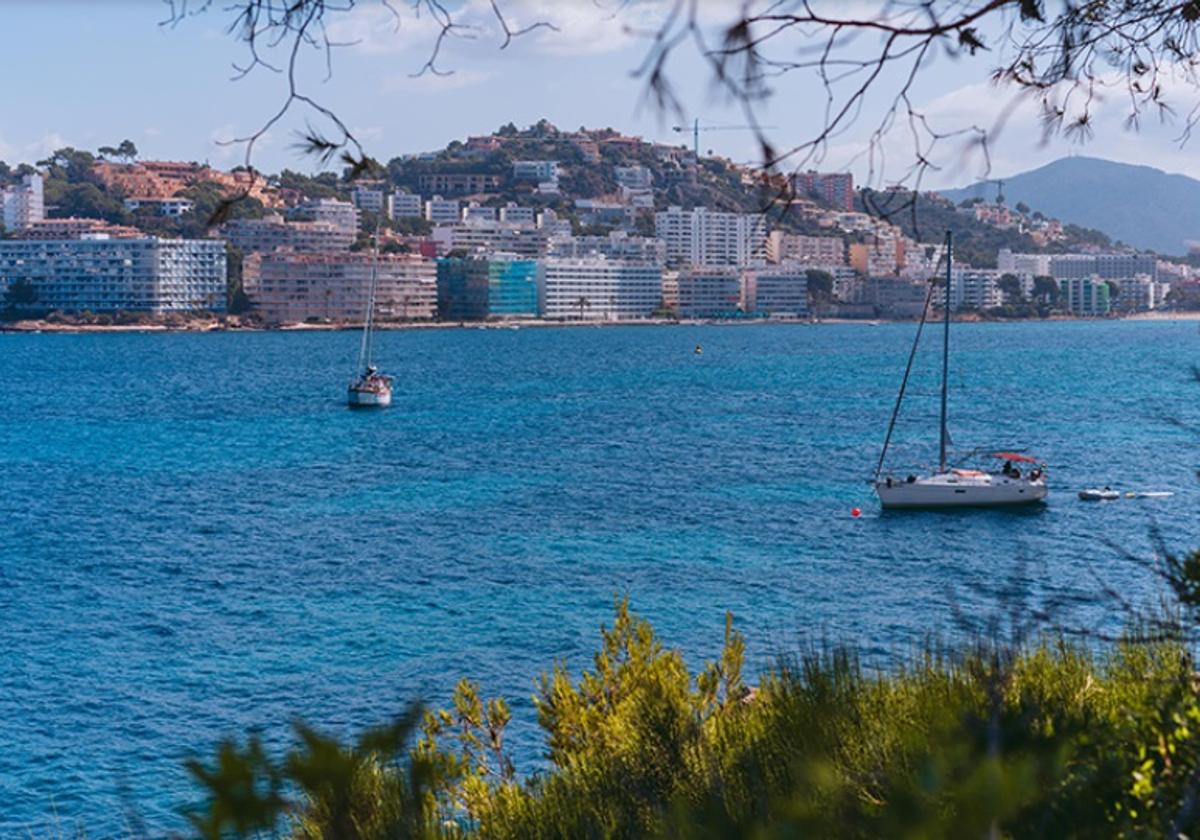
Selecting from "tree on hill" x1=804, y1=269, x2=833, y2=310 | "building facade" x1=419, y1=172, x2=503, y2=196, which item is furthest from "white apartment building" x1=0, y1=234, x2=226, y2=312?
"building facade" x1=419, y1=172, x2=503, y2=196

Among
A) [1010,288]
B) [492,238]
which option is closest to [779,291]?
[1010,288]

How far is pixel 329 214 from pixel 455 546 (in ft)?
366

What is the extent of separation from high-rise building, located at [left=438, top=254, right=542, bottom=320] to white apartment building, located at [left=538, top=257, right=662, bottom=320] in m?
2.00

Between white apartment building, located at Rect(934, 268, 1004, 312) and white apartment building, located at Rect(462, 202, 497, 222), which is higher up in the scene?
white apartment building, located at Rect(462, 202, 497, 222)

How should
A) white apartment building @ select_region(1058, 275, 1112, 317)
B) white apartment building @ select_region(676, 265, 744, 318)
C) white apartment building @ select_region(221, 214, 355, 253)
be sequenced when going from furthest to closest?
white apartment building @ select_region(1058, 275, 1112, 317), white apartment building @ select_region(676, 265, 744, 318), white apartment building @ select_region(221, 214, 355, 253)

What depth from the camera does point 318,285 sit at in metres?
104

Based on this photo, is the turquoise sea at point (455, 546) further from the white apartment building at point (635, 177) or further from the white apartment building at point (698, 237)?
the white apartment building at point (635, 177)

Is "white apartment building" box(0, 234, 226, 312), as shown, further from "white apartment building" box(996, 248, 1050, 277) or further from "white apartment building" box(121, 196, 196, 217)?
"white apartment building" box(996, 248, 1050, 277)

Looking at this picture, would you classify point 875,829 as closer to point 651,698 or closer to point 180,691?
point 651,698

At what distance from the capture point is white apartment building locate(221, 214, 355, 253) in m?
116

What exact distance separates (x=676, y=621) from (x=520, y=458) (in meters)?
16.1

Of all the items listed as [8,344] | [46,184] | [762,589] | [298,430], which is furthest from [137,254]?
[762,589]

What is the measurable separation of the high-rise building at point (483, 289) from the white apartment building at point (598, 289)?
2001 mm

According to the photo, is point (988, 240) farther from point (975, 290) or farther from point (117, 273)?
point (117, 273)
